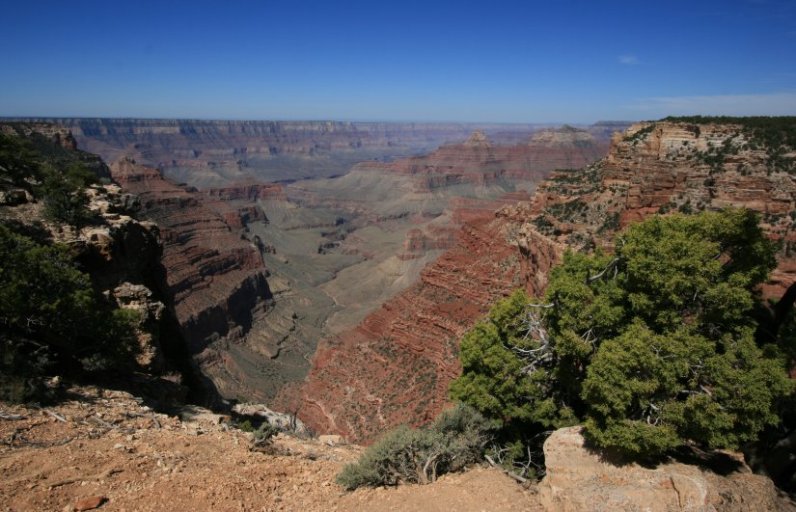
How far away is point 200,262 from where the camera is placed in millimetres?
82938

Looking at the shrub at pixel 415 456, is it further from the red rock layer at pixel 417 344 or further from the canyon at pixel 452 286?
the canyon at pixel 452 286

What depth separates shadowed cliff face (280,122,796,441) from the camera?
31.8 metres

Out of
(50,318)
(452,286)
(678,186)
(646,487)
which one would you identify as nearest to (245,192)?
(452,286)

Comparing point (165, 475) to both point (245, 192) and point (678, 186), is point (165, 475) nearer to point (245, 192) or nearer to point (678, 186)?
point (678, 186)

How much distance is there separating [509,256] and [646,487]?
1254 inches

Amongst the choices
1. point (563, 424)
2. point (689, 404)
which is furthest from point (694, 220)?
point (563, 424)

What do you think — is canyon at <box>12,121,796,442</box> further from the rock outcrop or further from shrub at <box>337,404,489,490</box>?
shrub at <box>337,404,489,490</box>

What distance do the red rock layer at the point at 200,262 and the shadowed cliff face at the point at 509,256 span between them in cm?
2658

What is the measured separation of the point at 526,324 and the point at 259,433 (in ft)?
31.1

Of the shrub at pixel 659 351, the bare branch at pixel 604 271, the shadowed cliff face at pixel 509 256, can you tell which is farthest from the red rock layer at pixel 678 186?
the shrub at pixel 659 351

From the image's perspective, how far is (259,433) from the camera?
14.6 m

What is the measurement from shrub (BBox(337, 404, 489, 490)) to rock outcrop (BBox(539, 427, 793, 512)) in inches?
94.9

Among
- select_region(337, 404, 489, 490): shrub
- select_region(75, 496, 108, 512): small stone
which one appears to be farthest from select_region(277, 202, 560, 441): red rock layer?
select_region(75, 496, 108, 512): small stone

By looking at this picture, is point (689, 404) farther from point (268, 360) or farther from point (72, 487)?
point (268, 360)
